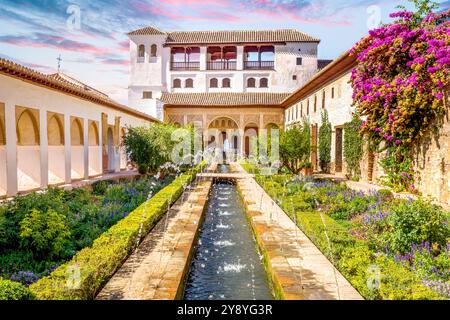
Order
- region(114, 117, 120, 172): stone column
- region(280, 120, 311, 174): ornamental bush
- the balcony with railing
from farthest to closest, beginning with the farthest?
the balcony with railing
region(114, 117, 120, 172): stone column
region(280, 120, 311, 174): ornamental bush

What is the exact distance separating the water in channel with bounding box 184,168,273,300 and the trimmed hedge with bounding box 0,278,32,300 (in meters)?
2.16

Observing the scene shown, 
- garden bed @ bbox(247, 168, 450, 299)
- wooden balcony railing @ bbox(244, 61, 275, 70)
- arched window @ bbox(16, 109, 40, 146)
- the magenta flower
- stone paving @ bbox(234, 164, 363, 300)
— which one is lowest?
stone paving @ bbox(234, 164, 363, 300)

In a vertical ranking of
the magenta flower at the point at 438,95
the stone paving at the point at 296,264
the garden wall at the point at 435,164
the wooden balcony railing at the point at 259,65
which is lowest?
the stone paving at the point at 296,264

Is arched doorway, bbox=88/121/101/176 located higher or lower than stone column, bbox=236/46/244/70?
lower

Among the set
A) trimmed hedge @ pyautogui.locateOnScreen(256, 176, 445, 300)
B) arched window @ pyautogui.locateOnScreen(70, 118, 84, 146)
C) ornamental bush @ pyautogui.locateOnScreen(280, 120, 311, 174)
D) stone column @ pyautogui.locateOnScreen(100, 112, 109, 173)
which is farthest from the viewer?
stone column @ pyautogui.locateOnScreen(100, 112, 109, 173)

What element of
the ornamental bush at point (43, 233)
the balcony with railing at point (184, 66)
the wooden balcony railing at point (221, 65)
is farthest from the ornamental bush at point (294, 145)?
the balcony with railing at point (184, 66)

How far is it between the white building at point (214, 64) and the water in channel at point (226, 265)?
88.2ft

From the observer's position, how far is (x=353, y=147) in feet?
51.8

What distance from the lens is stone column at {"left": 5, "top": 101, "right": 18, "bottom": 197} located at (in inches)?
448

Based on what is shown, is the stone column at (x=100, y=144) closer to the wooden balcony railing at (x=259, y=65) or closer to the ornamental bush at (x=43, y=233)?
the ornamental bush at (x=43, y=233)

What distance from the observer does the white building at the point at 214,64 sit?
35.3 meters

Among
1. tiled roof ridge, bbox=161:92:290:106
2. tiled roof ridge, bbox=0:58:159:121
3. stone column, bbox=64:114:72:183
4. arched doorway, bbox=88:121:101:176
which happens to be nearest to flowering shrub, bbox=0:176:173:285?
tiled roof ridge, bbox=0:58:159:121

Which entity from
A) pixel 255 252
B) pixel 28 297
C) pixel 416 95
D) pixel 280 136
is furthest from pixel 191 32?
pixel 28 297

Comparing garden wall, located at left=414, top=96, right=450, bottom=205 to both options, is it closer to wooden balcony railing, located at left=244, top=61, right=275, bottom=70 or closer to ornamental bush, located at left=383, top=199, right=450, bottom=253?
ornamental bush, located at left=383, top=199, right=450, bottom=253
